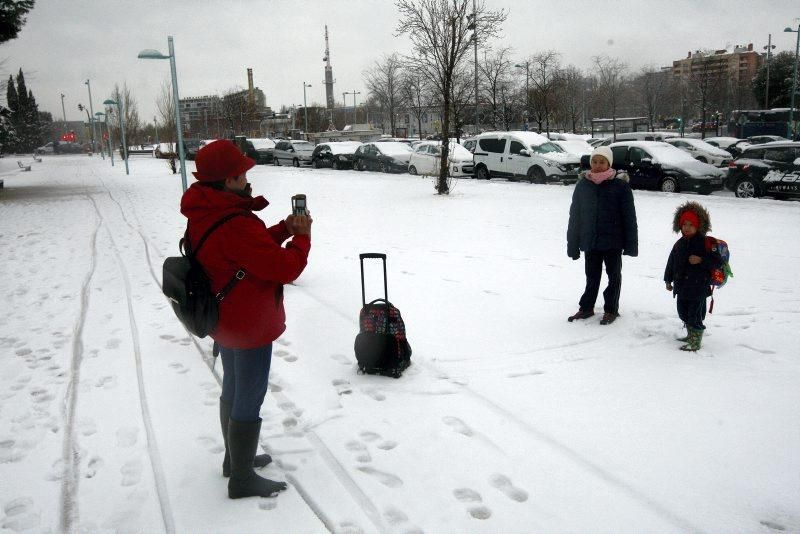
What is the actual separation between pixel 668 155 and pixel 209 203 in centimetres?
1763

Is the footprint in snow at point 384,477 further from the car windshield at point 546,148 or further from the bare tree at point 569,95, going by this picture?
the bare tree at point 569,95

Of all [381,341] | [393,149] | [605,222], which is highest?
[393,149]

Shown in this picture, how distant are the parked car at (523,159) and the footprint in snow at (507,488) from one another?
17.8 metres

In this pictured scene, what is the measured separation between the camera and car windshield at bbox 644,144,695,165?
1748 centimetres

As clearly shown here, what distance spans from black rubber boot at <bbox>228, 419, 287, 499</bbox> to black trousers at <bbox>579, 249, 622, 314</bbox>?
384 centimetres

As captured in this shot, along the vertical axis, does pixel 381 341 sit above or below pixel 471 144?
below

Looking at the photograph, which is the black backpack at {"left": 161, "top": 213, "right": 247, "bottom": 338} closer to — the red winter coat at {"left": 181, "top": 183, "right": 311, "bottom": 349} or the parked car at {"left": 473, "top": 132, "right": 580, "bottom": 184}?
the red winter coat at {"left": 181, "top": 183, "right": 311, "bottom": 349}

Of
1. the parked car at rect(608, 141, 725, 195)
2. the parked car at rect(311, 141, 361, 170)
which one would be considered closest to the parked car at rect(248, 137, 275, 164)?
the parked car at rect(311, 141, 361, 170)

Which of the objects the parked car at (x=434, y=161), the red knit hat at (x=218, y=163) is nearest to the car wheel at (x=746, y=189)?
the parked car at (x=434, y=161)

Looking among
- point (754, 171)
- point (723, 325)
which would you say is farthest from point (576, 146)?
point (723, 325)

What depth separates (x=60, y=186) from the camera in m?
26.8

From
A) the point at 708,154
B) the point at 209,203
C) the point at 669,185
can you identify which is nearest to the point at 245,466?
the point at 209,203

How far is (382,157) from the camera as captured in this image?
2756cm

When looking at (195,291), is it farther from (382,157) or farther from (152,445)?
(382,157)
